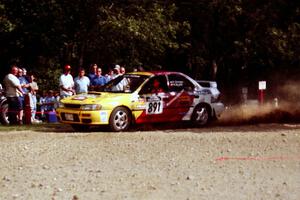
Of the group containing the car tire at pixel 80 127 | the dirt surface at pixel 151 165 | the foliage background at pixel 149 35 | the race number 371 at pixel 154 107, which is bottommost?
the dirt surface at pixel 151 165

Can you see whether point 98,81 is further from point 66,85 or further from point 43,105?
point 43,105

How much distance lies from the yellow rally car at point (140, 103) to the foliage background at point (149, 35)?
7939 mm

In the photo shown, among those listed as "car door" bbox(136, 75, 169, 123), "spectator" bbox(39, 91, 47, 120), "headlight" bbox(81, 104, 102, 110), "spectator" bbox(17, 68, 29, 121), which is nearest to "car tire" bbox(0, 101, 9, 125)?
"spectator" bbox(17, 68, 29, 121)

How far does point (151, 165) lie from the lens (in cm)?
1009

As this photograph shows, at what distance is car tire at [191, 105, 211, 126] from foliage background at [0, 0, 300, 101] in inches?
312

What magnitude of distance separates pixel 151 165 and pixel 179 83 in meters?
6.86

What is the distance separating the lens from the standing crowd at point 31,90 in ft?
56.4

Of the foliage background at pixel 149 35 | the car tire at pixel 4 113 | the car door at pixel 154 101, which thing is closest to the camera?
the car door at pixel 154 101

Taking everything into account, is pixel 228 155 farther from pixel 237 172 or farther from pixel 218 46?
pixel 218 46

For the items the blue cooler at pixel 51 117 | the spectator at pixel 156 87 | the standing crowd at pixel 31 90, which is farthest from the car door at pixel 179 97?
the blue cooler at pixel 51 117

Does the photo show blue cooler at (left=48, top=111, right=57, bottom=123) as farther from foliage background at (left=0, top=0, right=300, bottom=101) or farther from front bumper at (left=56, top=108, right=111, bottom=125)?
foliage background at (left=0, top=0, right=300, bottom=101)

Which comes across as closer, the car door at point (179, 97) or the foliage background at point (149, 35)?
the car door at point (179, 97)

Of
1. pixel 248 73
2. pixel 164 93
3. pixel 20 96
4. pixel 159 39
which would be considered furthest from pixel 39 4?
pixel 248 73

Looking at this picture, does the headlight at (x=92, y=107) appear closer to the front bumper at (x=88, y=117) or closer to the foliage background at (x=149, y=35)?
the front bumper at (x=88, y=117)
